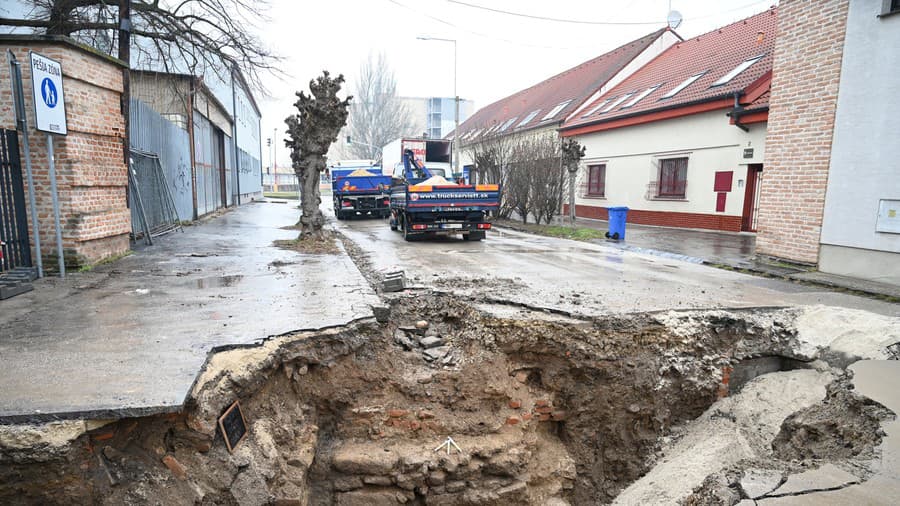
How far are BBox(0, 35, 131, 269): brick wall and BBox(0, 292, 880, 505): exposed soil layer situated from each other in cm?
470

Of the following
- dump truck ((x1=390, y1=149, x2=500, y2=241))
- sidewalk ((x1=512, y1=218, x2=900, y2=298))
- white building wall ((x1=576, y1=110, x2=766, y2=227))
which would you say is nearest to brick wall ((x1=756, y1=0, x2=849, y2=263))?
sidewalk ((x1=512, y1=218, x2=900, y2=298))

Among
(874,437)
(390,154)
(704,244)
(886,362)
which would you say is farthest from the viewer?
(390,154)

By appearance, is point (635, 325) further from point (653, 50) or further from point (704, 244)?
point (653, 50)

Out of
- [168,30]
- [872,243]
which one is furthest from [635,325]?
[168,30]

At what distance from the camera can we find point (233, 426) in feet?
11.3

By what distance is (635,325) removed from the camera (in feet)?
17.4

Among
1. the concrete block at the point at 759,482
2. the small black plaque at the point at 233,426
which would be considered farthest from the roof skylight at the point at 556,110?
the small black plaque at the point at 233,426

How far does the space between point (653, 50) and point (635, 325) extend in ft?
71.6

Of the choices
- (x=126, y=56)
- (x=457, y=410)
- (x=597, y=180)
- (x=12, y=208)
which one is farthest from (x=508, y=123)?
(x=457, y=410)

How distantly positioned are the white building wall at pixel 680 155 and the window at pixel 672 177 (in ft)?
0.76

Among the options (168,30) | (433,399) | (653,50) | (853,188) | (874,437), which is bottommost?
(433,399)

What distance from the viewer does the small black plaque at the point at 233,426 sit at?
332 cm

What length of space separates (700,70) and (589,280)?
14.3 m

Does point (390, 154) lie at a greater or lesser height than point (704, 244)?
greater
